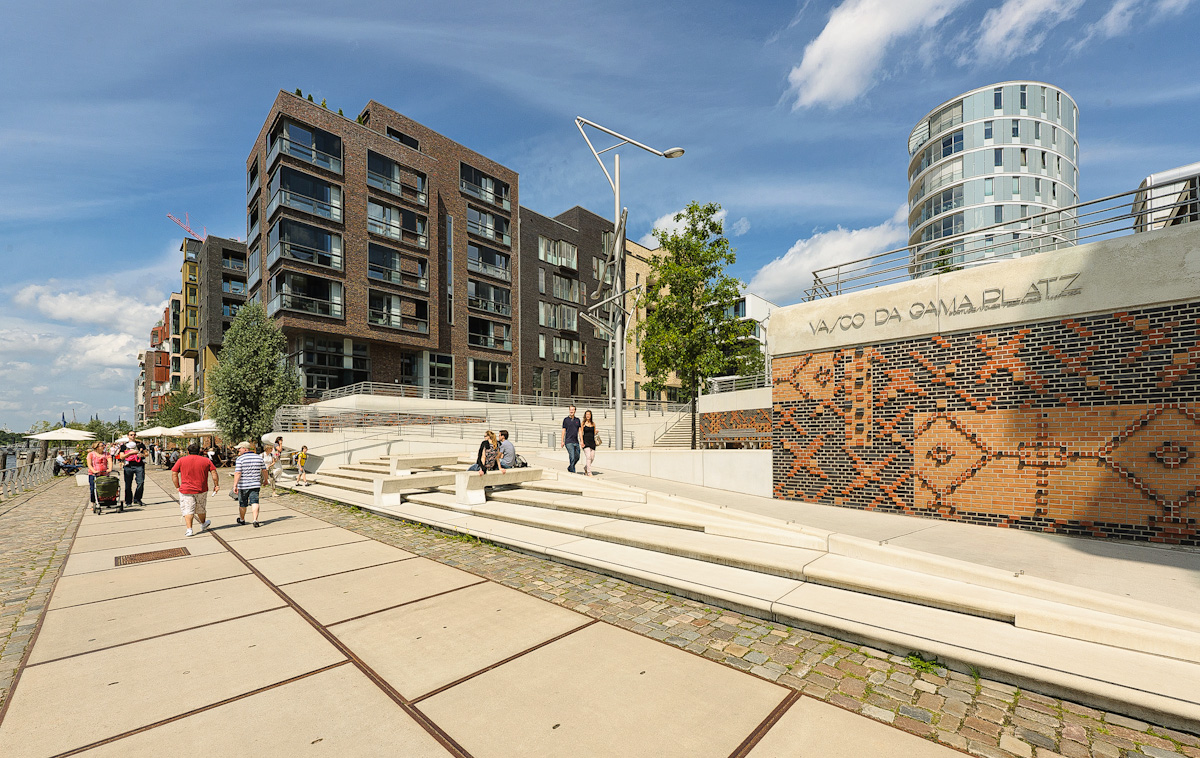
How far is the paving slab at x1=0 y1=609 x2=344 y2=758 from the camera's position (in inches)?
132

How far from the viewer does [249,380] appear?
3014 cm

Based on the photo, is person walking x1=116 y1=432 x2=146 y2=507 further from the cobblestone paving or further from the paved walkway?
the paved walkway

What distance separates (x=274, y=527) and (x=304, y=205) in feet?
93.0

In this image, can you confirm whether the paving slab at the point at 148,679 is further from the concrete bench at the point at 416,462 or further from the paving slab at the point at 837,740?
the concrete bench at the point at 416,462

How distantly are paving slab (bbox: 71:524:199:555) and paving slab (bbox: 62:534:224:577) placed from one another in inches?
10.5

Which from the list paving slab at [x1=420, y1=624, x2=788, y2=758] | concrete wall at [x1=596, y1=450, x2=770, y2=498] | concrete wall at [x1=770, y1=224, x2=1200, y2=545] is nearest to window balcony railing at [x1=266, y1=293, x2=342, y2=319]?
concrete wall at [x1=596, y1=450, x2=770, y2=498]

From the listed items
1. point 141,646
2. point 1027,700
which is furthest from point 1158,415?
point 141,646

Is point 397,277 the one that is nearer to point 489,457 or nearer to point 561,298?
point 561,298

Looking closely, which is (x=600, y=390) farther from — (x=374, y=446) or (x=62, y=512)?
(x=62, y=512)

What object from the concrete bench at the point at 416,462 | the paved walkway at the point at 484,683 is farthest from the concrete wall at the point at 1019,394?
the concrete bench at the point at 416,462

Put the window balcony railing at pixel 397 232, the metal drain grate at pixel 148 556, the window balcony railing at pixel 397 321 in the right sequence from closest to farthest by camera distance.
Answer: the metal drain grate at pixel 148 556 < the window balcony railing at pixel 397 321 < the window balcony railing at pixel 397 232

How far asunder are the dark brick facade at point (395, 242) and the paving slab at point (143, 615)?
95.8 feet

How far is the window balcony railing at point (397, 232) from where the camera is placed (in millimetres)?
35656

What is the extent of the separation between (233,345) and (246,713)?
32.9 m
